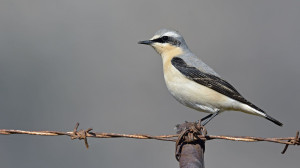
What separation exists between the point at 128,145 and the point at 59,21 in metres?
5.20

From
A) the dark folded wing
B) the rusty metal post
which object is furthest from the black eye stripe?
the rusty metal post

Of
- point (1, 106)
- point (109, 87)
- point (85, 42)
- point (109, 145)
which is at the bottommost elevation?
point (109, 145)

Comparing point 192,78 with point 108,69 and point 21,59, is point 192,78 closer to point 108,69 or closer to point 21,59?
point 108,69

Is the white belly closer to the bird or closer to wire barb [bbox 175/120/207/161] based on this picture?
the bird

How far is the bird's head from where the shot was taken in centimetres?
980

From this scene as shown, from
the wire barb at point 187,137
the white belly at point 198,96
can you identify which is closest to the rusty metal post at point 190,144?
the wire barb at point 187,137

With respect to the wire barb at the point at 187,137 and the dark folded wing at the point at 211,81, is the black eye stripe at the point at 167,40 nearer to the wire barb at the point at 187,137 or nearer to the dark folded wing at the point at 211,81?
the dark folded wing at the point at 211,81

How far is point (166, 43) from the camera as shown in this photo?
982cm

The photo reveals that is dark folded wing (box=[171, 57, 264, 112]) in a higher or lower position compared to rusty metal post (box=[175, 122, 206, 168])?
higher

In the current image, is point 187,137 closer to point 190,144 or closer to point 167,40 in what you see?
point 190,144

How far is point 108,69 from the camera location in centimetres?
1605

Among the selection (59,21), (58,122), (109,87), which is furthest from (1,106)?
(59,21)

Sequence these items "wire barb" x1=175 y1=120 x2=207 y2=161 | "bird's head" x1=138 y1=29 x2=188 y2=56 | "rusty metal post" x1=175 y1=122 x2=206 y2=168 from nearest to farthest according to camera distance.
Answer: "rusty metal post" x1=175 y1=122 x2=206 y2=168 < "wire barb" x1=175 y1=120 x2=207 y2=161 < "bird's head" x1=138 y1=29 x2=188 y2=56

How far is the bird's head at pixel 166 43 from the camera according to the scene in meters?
9.80
